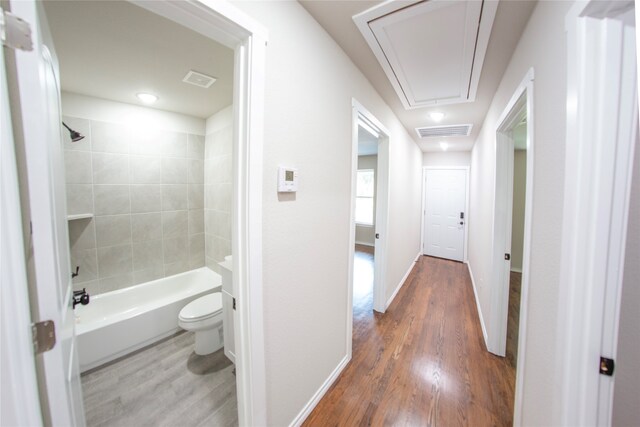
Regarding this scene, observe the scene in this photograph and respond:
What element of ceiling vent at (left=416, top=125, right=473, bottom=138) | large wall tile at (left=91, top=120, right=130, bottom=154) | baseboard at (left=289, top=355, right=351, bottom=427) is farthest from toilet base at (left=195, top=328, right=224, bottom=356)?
→ ceiling vent at (left=416, top=125, right=473, bottom=138)

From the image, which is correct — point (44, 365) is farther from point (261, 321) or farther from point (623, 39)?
point (623, 39)

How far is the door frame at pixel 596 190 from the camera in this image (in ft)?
2.23

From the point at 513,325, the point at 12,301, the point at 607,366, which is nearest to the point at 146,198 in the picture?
the point at 12,301

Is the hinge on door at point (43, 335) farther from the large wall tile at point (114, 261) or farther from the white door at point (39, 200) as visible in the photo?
the large wall tile at point (114, 261)

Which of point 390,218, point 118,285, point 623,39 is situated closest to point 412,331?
point 390,218

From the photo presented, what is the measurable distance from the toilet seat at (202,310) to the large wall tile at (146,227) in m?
1.14

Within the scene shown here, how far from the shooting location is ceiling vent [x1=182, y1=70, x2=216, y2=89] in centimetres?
189

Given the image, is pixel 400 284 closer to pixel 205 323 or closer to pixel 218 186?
pixel 205 323

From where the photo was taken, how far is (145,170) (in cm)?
264

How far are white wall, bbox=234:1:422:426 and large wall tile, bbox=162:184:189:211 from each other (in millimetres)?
2253

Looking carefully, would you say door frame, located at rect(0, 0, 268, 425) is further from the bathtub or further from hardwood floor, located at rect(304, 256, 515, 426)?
the bathtub

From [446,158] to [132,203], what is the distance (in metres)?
5.56

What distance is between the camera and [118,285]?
8.25 ft

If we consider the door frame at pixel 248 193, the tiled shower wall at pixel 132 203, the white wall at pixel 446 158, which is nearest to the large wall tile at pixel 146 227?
the tiled shower wall at pixel 132 203
